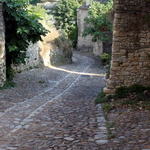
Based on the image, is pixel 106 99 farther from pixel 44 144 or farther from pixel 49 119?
pixel 44 144

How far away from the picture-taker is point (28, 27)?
1228cm

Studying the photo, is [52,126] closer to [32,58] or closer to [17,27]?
[17,27]

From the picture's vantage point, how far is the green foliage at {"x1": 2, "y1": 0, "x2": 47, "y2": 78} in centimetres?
1184

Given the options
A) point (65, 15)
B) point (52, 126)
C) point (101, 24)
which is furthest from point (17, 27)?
point (65, 15)

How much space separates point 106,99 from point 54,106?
167 centimetres

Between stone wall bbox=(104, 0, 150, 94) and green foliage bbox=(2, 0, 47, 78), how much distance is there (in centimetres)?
525

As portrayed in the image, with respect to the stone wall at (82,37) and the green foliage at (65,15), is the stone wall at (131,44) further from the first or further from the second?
the green foliage at (65,15)

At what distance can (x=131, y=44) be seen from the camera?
26.8 feet

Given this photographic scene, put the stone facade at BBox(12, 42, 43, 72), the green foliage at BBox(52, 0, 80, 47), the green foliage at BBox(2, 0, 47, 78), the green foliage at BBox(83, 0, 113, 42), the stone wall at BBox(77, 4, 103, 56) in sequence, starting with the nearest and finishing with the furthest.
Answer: the green foliage at BBox(2, 0, 47, 78)
the stone facade at BBox(12, 42, 43, 72)
the green foliage at BBox(83, 0, 113, 42)
the stone wall at BBox(77, 4, 103, 56)
the green foliage at BBox(52, 0, 80, 47)

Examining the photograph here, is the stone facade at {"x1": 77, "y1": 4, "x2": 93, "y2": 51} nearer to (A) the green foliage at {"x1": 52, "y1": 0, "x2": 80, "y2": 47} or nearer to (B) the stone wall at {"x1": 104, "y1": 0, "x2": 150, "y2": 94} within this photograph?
(A) the green foliage at {"x1": 52, "y1": 0, "x2": 80, "y2": 47}

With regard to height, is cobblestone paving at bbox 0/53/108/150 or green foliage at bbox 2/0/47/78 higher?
green foliage at bbox 2/0/47/78

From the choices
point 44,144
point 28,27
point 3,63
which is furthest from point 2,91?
point 44,144

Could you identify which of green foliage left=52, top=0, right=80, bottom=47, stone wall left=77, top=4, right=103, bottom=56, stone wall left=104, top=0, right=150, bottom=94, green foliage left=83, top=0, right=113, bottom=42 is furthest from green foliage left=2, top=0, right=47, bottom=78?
green foliage left=52, top=0, right=80, bottom=47

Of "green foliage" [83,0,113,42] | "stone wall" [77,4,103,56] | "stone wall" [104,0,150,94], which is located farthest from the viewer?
"stone wall" [77,4,103,56]
